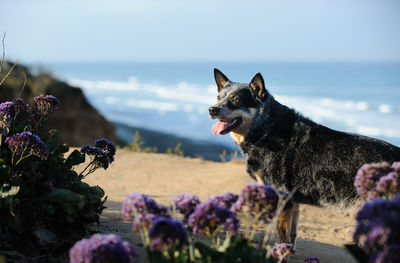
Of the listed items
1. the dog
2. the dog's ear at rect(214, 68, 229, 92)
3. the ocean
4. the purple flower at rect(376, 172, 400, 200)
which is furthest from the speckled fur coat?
the ocean

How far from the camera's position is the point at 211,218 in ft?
8.75

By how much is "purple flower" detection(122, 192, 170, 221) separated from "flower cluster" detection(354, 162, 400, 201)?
1.37 meters

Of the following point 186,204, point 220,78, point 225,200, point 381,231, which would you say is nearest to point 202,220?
point 186,204

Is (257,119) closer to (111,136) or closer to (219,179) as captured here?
(219,179)

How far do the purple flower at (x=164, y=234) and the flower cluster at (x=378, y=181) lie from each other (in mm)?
1321

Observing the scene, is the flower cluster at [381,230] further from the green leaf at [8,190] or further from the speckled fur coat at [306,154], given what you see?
the green leaf at [8,190]

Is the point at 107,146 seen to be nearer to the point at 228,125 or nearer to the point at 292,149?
the point at 228,125

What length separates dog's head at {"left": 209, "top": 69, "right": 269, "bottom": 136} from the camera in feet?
15.5

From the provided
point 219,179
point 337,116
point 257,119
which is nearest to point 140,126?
point 337,116

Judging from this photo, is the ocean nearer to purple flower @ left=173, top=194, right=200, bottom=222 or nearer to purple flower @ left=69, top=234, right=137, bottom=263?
purple flower @ left=173, top=194, right=200, bottom=222

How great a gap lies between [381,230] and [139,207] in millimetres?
1465

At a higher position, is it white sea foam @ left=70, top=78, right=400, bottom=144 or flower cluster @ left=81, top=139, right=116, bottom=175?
white sea foam @ left=70, top=78, right=400, bottom=144

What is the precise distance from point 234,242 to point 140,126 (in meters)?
28.0

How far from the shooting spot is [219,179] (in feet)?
31.4
